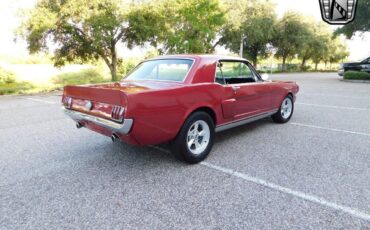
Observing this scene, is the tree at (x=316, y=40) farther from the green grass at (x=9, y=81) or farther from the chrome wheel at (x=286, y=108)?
the chrome wheel at (x=286, y=108)

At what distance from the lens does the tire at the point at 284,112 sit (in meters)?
5.76

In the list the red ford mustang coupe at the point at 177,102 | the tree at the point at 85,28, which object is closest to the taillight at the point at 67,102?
the red ford mustang coupe at the point at 177,102

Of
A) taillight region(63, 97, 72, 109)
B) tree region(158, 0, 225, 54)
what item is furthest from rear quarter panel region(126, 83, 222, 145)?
tree region(158, 0, 225, 54)

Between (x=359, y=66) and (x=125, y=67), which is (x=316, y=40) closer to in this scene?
(x=359, y=66)

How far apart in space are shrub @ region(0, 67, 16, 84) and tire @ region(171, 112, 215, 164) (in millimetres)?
16118

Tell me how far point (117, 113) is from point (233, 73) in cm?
228

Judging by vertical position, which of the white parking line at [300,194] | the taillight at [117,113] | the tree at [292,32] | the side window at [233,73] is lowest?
the white parking line at [300,194]

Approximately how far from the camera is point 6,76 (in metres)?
16.2

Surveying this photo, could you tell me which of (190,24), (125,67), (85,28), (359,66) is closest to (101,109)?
(85,28)

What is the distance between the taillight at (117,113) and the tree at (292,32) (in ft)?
115

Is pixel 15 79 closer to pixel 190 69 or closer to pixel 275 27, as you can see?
pixel 190 69

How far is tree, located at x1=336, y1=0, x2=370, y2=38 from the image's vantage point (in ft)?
53.8

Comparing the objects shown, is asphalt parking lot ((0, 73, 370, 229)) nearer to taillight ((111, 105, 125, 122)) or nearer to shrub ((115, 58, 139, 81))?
taillight ((111, 105, 125, 122))

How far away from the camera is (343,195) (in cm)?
281
